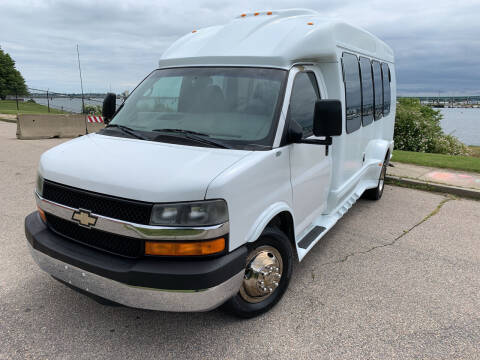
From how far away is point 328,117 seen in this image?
10.1 ft

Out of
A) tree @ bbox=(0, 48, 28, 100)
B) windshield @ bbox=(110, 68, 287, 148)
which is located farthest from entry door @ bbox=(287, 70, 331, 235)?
tree @ bbox=(0, 48, 28, 100)

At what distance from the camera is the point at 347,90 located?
4.61 metres

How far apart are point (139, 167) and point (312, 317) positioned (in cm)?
196

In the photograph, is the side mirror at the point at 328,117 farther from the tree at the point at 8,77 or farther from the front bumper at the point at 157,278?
the tree at the point at 8,77

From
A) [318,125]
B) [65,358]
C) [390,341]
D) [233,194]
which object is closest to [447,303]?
[390,341]

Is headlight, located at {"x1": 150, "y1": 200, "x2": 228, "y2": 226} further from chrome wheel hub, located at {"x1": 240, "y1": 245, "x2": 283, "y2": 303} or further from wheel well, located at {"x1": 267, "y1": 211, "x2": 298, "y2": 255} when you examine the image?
wheel well, located at {"x1": 267, "y1": 211, "x2": 298, "y2": 255}

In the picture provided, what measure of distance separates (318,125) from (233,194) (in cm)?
101

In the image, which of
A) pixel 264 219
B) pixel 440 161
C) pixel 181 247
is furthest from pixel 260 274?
pixel 440 161

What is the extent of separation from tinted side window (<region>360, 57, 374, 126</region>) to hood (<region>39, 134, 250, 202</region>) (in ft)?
10.5

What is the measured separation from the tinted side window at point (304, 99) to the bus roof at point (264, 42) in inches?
7.2

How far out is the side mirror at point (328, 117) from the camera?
3.04 meters

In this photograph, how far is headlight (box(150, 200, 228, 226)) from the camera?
2484mm

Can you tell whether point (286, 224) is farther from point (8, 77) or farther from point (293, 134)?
point (8, 77)

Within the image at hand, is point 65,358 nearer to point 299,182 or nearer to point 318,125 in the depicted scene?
point 299,182
